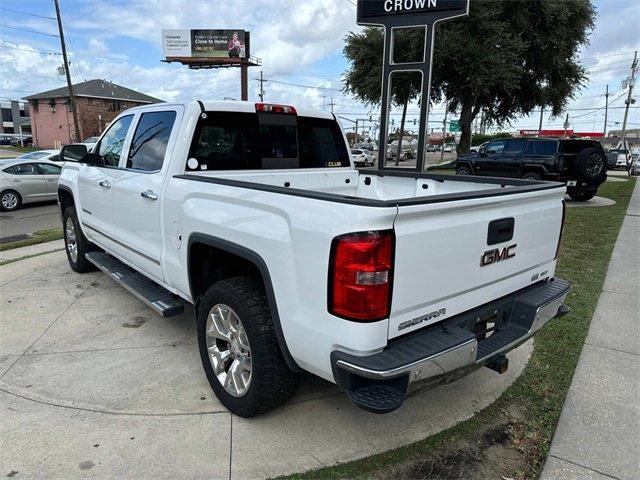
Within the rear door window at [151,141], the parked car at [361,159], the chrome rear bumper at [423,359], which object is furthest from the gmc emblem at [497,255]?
the parked car at [361,159]

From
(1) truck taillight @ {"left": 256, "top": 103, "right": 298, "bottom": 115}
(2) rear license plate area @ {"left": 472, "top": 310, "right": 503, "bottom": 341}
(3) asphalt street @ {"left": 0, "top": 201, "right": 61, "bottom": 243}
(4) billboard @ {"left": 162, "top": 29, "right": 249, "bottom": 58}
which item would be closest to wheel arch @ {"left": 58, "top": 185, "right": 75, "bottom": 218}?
(1) truck taillight @ {"left": 256, "top": 103, "right": 298, "bottom": 115}

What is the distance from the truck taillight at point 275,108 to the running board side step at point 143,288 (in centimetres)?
171

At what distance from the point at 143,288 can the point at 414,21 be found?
4.78 metres

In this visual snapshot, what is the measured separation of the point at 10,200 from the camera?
13.4m

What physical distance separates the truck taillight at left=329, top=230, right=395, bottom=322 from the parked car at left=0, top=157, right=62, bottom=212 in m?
14.1

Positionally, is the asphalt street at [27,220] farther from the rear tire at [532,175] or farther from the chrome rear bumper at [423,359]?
the rear tire at [532,175]

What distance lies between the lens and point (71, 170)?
579 cm

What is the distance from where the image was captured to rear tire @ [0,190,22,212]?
1318cm

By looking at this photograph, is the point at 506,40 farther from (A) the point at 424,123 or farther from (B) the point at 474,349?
(B) the point at 474,349

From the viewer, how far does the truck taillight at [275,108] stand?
400cm

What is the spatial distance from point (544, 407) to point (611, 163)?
35.8 metres

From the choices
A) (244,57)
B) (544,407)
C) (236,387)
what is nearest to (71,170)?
(236,387)

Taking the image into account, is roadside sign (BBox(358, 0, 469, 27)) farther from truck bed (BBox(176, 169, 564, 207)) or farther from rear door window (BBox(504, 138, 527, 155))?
rear door window (BBox(504, 138, 527, 155))

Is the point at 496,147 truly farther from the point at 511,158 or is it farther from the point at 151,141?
the point at 151,141
